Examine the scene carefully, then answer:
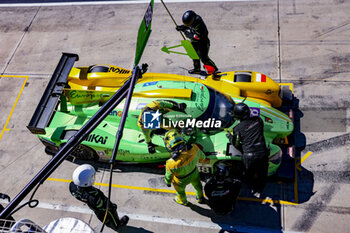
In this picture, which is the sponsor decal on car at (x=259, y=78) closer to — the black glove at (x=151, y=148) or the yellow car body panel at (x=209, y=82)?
the yellow car body panel at (x=209, y=82)

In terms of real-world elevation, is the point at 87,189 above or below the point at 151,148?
below

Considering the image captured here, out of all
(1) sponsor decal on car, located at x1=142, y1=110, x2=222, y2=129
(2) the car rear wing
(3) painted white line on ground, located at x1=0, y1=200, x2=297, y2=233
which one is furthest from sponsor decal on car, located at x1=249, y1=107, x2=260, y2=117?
(2) the car rear wing

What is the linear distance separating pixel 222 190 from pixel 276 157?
1211 millimetres

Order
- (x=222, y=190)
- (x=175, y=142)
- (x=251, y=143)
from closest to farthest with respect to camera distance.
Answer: (x=175, y=142)
(x=222, y=190)
(x=251, y=143)

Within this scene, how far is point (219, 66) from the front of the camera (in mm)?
9375

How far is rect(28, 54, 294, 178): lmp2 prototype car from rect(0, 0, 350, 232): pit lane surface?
30.1 inches

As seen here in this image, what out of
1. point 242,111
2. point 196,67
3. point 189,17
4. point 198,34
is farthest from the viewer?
point 196,67

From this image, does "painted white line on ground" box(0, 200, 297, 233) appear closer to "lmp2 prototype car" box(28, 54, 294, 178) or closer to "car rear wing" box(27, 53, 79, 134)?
"lmp2 prototype car" box(28, 54, 294, 178)

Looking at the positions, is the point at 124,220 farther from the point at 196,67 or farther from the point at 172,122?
the point at 196,67

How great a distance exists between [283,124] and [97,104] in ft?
12.3

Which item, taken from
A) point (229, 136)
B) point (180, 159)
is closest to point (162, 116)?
point (180, 159)

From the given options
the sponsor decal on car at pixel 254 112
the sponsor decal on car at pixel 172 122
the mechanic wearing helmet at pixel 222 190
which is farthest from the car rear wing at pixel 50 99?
the sponsor decal on car at pixel 254 112

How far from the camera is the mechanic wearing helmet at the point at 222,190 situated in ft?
19.1

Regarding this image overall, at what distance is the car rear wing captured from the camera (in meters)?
6.49
